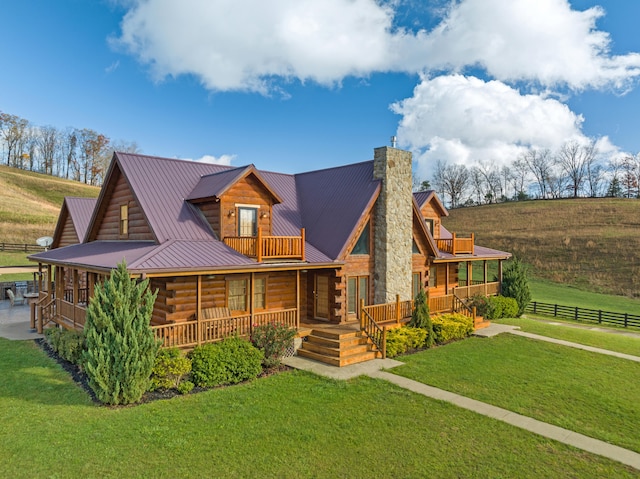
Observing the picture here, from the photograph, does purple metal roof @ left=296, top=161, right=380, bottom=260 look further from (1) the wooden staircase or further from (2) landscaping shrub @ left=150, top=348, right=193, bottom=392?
(2) landscaping shrub @ left=150, top=348, right=193, bottom=392

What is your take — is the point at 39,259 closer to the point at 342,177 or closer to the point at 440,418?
the point at 342,177

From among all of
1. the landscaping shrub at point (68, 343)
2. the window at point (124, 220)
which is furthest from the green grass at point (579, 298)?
the landscaping shrub at point (68, 343)

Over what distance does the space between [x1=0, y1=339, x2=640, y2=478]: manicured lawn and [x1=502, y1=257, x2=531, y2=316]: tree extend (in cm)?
1783

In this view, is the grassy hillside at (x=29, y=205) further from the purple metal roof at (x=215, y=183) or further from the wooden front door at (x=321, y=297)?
the wooden front door at (x=321, y=297)

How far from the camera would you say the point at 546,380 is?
13438mm

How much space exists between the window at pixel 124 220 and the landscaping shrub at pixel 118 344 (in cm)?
745

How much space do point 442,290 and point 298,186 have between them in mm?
10790

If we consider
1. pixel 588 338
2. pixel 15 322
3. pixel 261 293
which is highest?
pixel 261 293

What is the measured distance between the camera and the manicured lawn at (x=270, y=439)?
25.7 feet

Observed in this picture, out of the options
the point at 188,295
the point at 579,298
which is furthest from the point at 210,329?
the point at 579,298

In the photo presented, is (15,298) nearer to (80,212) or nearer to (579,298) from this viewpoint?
(80,212)

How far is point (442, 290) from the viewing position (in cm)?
2545

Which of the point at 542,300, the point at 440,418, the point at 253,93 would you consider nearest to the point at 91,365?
the point at 440,418

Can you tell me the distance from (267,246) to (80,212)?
52.6 ft
